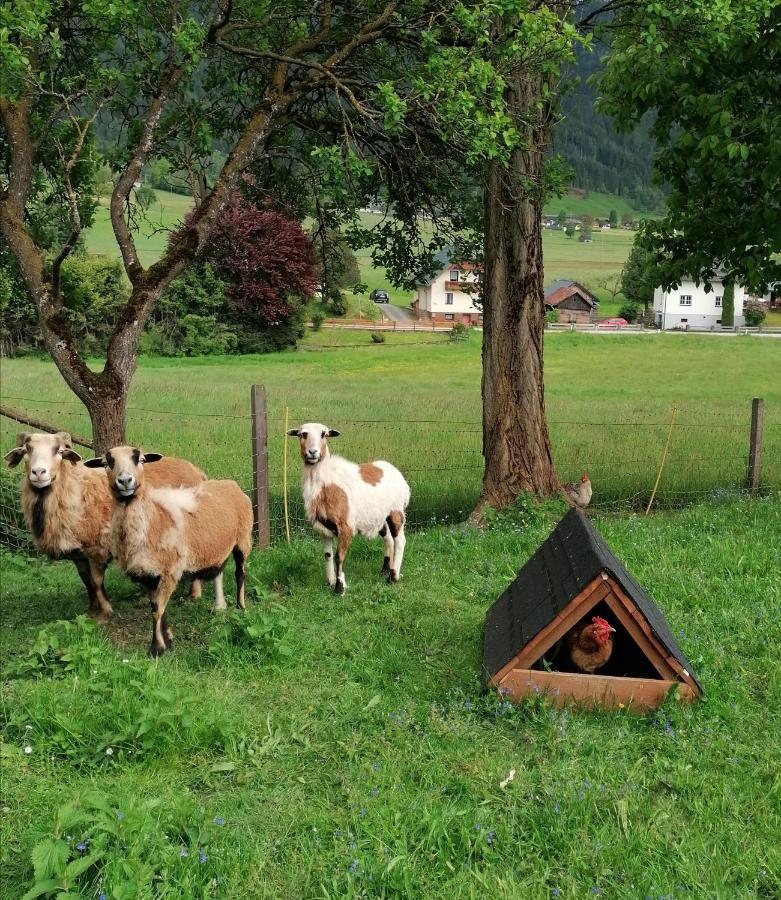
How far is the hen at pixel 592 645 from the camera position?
5.61 m

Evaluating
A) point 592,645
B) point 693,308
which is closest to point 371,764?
point 592,645

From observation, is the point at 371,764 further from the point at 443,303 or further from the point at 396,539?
the point at 443,303

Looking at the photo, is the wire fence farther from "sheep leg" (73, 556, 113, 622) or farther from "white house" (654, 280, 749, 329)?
"white house" (654, 280, 749, 329)

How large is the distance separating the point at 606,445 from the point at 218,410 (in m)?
10.7

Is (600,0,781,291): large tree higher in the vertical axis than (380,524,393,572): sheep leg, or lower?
higher

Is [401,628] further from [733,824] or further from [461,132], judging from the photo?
[461,132]

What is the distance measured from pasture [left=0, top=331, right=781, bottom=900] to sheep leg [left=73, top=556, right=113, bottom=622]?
200 millimetres

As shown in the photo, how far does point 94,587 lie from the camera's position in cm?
799

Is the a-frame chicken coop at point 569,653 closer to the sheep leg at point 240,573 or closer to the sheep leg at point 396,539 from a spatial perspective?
the sheep leg at point 396,539

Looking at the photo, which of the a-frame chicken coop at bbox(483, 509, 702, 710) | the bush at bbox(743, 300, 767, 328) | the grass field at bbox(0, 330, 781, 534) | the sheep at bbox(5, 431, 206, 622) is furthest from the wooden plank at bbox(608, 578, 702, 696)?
the bush at bbox(743, 300, 767, 328)

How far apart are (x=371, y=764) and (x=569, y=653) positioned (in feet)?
6.09

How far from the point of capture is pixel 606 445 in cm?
1844

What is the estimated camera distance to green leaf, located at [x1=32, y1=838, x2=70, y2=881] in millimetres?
3783

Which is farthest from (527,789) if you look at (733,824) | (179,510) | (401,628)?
(179,510)
